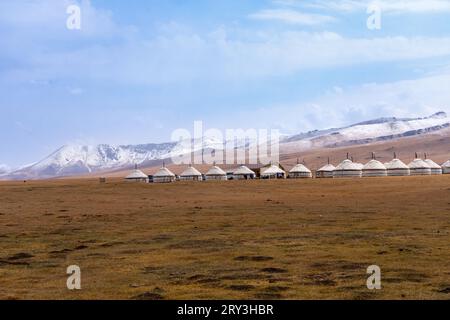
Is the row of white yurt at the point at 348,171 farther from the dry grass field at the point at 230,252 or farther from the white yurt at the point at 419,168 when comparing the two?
the dry grass field at the point at 230,252

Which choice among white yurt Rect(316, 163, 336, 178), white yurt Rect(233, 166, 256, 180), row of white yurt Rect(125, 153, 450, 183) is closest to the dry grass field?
row of white yurt Rect(125, 153, 450, 183)

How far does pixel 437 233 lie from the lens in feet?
80.4

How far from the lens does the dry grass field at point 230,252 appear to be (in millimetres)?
14688

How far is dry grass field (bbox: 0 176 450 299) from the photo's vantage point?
14688mm

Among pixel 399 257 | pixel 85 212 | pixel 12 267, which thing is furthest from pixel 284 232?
pixel 85 212

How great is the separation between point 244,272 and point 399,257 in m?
5.06

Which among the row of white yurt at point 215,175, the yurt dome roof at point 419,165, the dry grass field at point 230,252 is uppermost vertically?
the yurt dome roof at point 419,165

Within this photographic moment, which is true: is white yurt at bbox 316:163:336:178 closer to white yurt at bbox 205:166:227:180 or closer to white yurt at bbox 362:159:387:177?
white yurt at bbox 362:159:387:177

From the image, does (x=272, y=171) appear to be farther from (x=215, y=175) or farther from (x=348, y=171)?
(x=348, y=171)

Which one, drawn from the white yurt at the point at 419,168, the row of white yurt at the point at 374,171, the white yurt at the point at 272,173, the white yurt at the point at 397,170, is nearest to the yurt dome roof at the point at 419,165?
the white yurt at the point at 419,168

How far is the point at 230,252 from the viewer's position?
68.4ft

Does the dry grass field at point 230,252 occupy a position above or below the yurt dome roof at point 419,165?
below

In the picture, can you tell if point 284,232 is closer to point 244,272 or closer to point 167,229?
point 167,229
